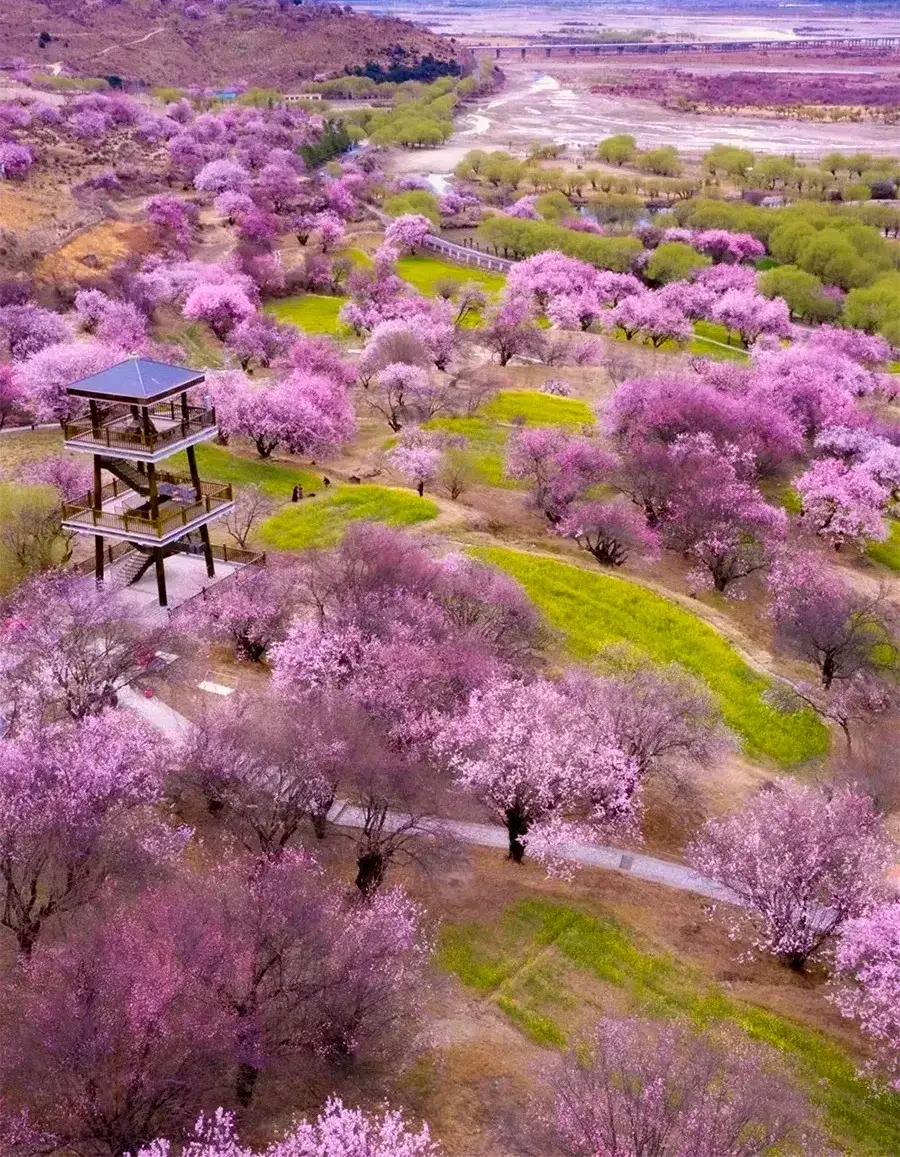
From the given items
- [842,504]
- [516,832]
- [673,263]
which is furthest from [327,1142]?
[673,263]

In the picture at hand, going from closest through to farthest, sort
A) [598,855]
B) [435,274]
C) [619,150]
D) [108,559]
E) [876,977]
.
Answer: [876,977], [598,855], [108,559], [435,274], [619,150]

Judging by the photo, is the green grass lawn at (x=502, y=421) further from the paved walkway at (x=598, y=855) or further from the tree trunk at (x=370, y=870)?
the tree trunk at (x=370, y=870)

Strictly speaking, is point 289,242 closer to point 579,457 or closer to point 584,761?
point 579,457

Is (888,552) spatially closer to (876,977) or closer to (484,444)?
(484,444)

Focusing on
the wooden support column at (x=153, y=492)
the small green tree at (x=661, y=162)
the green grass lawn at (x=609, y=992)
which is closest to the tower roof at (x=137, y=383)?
the wooden support column at (x=153, y=492)

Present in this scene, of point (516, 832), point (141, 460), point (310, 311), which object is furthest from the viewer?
point (310, 311)

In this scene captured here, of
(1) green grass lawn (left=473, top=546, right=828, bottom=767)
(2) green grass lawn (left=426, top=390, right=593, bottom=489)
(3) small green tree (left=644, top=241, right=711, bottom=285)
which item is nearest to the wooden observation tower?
(1) green grass lawn (left=473, top=546, right=828, bottom=767)

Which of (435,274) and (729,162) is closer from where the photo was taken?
(435,274)

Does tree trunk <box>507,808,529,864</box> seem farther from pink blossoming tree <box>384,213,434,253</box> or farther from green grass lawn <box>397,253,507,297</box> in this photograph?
pink blossoming tree <box>384,213,434,253</box>
